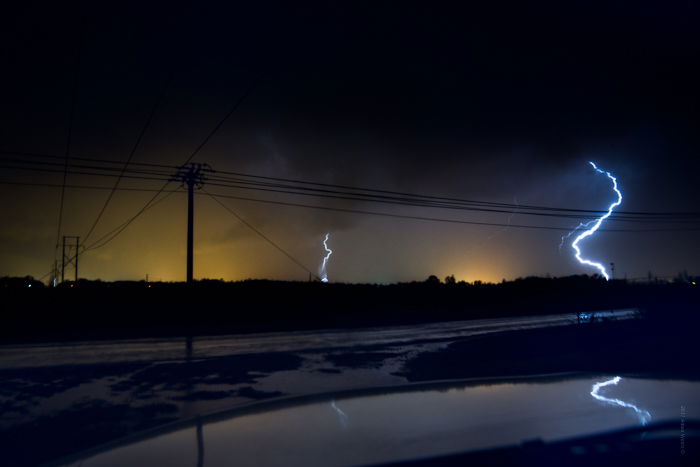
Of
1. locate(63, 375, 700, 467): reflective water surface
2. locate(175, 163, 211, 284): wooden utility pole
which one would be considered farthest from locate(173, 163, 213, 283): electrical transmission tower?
locate(63, 375, 700, 467): reflective water surface

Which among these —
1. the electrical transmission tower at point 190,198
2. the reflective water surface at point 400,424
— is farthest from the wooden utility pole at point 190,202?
the reflective water surface at point 400,424

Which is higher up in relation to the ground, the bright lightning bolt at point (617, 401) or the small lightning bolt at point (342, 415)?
the bright lightning bolt at point (617, 401)

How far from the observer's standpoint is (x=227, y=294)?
3066 centimetres

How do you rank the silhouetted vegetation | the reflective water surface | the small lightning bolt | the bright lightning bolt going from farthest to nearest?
the silhouetted vegetation, the small lightning bolt, the bright lightning bolt, the reflective water surface

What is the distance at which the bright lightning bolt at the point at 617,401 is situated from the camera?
9.65 ft

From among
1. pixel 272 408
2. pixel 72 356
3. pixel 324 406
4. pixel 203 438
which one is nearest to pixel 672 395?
pixel 324 406

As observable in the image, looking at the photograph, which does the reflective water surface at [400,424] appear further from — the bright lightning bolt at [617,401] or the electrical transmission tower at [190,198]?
the electrical transmission tower at [190,198]

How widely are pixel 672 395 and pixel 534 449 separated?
1858mm

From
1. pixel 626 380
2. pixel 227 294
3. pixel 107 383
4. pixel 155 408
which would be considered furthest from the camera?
pixel 227 294

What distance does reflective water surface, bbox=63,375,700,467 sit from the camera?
2729mm

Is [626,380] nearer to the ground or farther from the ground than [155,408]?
farther from the ground

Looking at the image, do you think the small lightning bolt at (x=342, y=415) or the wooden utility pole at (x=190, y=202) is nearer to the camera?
the small lightning bolt at (x=342, y=415)

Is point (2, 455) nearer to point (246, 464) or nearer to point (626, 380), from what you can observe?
point (246, 464)

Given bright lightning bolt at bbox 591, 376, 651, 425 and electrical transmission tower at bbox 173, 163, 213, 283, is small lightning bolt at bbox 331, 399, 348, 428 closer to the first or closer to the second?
bright lightning bolt at bbox 591, 376, 651, 425
